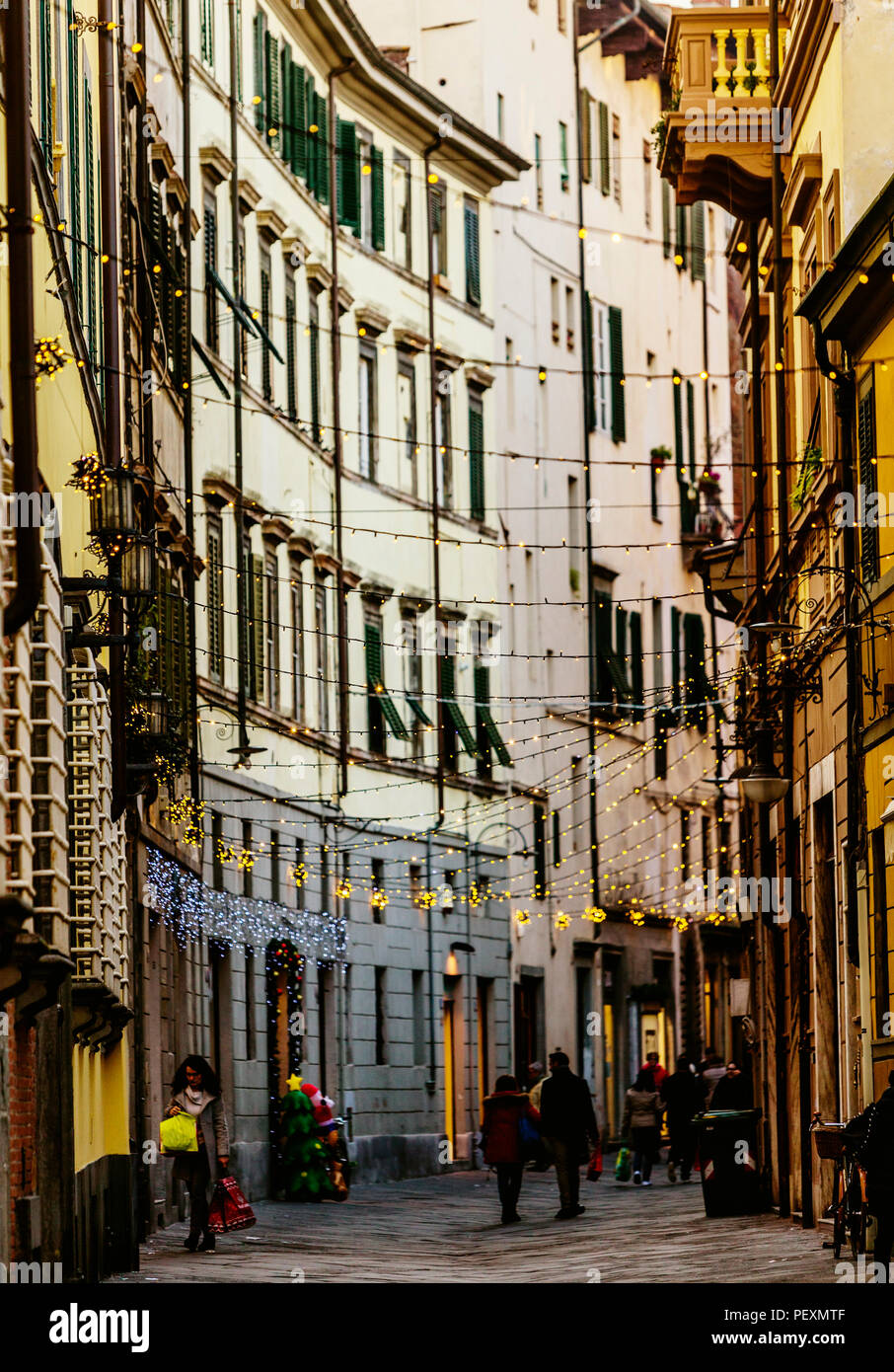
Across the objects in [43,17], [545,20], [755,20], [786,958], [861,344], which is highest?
[545,20]

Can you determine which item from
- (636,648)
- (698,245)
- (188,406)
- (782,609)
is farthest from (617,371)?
(782,609)

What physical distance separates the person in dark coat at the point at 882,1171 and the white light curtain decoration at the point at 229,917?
11.6m

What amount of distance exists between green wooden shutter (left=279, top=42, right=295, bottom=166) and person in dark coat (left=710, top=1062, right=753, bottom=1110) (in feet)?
53.3

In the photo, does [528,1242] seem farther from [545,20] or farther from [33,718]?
[545,20]

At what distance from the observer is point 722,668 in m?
62.1

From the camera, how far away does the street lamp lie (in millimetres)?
25453

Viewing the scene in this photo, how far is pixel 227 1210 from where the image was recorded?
26.8 m

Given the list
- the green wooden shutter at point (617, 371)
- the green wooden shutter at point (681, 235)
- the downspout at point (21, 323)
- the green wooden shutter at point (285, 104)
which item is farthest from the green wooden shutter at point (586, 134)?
the downspout at point (21, 323)

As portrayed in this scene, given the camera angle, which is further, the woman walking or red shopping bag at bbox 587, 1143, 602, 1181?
red shopping bag at bbox 587, 1143, 602, 1181

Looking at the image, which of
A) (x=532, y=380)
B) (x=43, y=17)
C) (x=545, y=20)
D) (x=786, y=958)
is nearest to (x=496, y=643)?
(x=532, y=380)

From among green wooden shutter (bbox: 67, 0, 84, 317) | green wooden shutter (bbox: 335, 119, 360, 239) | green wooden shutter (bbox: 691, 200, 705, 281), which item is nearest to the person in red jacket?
green wooden shutter (bbox: 67, 0, 84, 317)

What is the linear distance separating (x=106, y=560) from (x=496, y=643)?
27.0m

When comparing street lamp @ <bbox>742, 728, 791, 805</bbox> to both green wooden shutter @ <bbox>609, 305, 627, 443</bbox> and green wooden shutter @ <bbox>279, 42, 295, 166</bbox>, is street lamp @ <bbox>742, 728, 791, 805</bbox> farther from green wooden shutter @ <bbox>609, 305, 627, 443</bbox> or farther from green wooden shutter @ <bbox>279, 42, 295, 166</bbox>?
green wooden shutter @ <bbox>609, 305, 627, 443</bbox>

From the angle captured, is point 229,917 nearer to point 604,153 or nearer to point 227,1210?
point 227,1210
